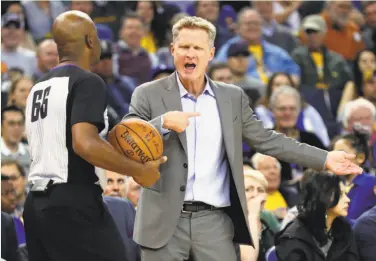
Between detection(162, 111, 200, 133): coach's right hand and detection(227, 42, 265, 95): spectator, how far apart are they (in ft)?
19.5

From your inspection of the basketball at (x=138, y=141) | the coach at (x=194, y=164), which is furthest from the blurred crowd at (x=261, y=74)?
the basketball at (x=138, y=141)

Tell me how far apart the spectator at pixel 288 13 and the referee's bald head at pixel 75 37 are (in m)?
8.92

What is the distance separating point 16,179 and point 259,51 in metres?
4.81

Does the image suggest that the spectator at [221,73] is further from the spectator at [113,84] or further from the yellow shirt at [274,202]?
the yellow shirt at [274,202]

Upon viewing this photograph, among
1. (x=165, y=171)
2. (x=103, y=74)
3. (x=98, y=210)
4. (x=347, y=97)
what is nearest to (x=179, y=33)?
(x=165, y=171)

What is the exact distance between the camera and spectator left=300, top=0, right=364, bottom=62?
1322 cm

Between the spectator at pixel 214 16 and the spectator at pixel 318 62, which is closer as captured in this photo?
the spectator at pixel 318 62

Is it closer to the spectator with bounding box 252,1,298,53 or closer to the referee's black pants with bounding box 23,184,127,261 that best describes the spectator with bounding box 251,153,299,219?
the referee's black pants with bounding box 23,184,127,261

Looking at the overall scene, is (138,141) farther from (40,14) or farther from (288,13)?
(288,13)

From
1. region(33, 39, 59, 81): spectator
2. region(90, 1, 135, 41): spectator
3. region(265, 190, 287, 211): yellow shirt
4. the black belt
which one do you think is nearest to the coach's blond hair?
the black belt

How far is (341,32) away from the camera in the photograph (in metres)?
13.4

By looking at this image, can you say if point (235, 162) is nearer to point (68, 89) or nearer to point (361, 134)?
point (68, 89)

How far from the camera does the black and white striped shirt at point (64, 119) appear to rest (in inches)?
→ 181

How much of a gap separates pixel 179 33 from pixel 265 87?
19.5 feet
